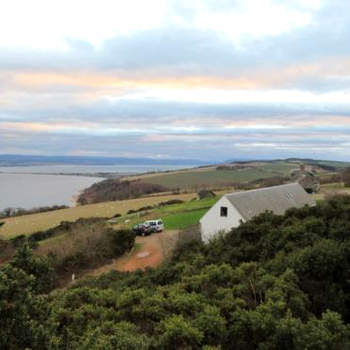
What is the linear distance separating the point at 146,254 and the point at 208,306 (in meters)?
21.2

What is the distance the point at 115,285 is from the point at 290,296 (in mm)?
7657

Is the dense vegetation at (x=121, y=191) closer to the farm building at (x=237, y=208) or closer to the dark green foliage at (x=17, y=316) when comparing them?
the farm building at (x=237, y=208)

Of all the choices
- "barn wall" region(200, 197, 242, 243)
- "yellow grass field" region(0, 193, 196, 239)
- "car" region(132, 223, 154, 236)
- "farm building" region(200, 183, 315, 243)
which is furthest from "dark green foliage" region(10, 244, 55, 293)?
"yellow grass field" region(0, 193, 196, 239)

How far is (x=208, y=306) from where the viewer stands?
9.43 m

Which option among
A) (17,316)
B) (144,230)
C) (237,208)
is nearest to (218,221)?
(237,208)

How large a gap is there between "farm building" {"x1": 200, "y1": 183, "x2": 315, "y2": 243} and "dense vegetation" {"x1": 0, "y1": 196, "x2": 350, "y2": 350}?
11.6 metres

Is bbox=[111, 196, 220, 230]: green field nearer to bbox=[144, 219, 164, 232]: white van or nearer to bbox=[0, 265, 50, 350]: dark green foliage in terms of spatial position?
bbox=[144, 219, 164, 232]: white van

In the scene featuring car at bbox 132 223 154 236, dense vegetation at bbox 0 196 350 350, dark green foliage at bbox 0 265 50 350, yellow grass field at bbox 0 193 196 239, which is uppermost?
dark green foliage at bbox 0 265 50 350

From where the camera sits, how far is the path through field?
27.8 metres

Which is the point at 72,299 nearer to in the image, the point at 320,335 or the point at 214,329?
the point at 214,329

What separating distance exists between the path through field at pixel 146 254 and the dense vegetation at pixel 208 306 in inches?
429

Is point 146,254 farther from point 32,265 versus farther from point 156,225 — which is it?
point 32,265

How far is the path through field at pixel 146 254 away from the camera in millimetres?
27827

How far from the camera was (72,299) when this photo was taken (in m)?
11.0
